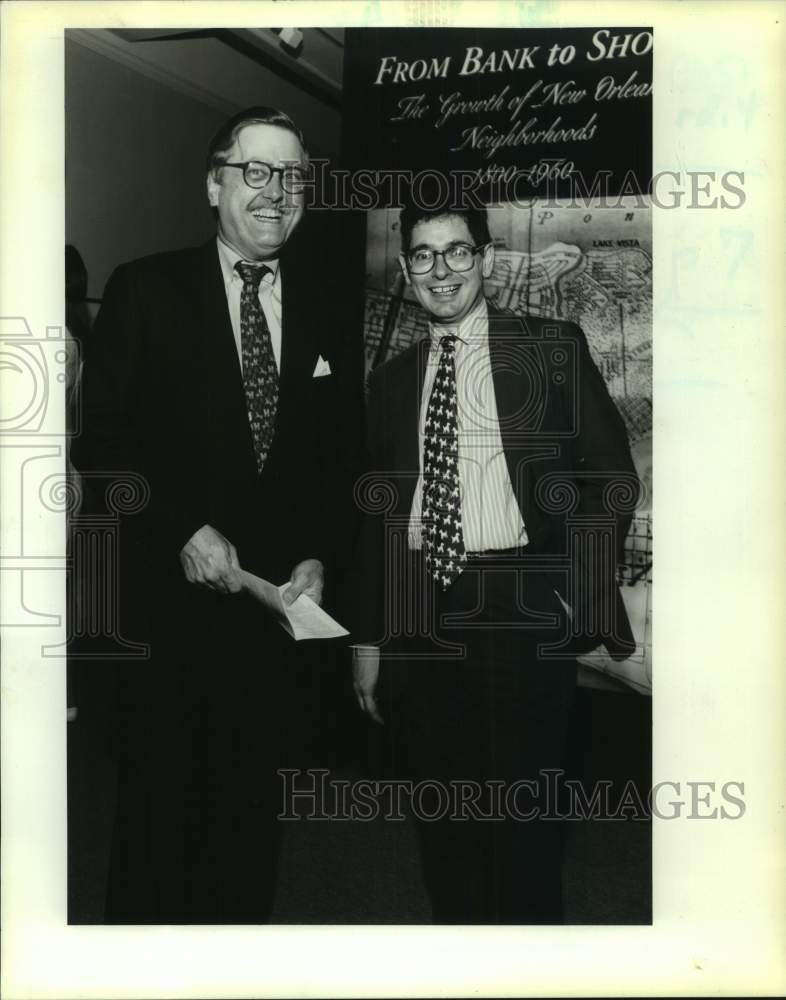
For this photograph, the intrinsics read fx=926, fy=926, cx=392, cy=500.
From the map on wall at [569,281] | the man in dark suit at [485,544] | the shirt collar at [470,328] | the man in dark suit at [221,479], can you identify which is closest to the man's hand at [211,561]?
the man in dark suit at [221,479]

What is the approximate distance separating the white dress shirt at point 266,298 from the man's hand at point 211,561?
1.20ft

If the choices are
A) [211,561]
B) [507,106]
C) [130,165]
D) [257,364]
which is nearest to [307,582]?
[211,561]

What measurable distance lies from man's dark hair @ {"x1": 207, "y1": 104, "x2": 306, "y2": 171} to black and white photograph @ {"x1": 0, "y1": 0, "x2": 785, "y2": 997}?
0.01m

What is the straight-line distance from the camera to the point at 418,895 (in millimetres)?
1946

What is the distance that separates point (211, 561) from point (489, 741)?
0.69m

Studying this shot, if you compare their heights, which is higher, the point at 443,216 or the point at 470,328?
the point at 443,216

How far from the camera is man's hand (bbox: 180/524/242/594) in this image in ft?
6.24

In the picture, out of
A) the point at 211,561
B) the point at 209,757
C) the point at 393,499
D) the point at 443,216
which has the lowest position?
the point at 209,757

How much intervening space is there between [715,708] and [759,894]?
0.41 meters

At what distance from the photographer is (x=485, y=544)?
1.92 meters

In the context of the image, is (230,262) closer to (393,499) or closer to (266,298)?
(266,298)

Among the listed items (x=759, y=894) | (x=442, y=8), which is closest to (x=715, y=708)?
(x=759, y=894)

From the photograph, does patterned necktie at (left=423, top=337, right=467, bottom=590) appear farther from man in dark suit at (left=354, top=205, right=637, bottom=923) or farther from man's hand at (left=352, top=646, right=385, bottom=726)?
man's hand at (left=352, top=646, right=385, bottom=726)

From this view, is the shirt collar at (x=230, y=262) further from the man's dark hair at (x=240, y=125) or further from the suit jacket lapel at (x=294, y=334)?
the man's dark hair at (x=240, y=125)
